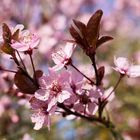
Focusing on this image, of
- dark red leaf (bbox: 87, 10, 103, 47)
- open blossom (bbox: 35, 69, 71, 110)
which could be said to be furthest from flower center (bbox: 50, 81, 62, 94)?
dark red leaf (bbox: 87, 10, 103, 47)

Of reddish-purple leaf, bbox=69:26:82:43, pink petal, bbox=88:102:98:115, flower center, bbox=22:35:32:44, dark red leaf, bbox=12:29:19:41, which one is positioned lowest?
pink petal, bbox=88:102:98:115

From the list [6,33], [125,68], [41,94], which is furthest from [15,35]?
[125,68]

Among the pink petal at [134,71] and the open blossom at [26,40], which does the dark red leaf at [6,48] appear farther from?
the pink petal at [134,71]

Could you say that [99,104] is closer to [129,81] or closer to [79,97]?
[79,97]

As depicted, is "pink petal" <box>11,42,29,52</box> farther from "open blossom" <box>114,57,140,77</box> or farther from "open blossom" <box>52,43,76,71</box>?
"open blossom" <box>114,57,140,77</box>

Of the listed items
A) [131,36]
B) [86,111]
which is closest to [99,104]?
[86,111]

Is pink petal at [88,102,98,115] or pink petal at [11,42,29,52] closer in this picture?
pink petal at [11,42,29,52]

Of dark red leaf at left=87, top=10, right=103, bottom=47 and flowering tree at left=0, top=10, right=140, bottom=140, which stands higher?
dark red leaf at left=87, top=10, right=103, bottom=47
